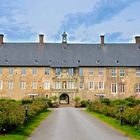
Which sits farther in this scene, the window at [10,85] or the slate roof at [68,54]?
the slate roof at [68,54]

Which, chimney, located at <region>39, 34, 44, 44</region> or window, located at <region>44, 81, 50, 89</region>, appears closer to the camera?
window, located at <region>44, 81, 50, 89</region>

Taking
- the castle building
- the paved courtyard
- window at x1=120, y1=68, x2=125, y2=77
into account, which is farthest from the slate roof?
the paved courtyard

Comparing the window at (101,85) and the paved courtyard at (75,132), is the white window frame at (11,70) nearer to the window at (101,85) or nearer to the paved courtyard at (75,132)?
the window at (101,85)

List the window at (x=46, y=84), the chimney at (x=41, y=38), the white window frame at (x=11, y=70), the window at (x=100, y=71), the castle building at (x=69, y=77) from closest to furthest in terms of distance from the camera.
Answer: the castle building at (x=69, y=77)
the window at (x=46, y=84)
the white window frame at (x=11, y=70)
the window at (x=100, y=71)
the chimney at (x=41, y=38)

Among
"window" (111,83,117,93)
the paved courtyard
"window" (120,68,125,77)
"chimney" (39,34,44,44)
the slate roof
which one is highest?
"chimney" (39,34,44,44)

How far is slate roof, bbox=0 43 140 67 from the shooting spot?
2318 inches

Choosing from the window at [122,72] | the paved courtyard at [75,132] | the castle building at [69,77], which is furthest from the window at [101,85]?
the paved courtyard at [75,132]

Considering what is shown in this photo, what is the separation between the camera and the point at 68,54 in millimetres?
60750

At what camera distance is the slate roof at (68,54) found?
2318 inches

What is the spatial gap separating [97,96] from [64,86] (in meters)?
6.11

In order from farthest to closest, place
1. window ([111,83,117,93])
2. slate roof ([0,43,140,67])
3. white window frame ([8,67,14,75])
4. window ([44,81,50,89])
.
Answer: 1. slate roof ([0,43,140,67])
2. white window frame ([8,67,14,75])
3. window ([44,81,50,89])
4. window ([111,83,117,93])

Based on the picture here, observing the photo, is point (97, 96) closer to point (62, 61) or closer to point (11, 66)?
point (62, 61)

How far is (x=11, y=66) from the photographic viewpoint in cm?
5834

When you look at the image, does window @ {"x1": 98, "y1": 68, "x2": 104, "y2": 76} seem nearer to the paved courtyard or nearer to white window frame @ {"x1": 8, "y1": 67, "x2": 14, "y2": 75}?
white window frame @ {"x1": 8, "y1": 67, "x2": 14, "y2": 75}
